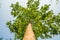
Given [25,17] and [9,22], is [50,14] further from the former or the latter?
[9,22]

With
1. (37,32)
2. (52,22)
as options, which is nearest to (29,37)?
(37,32)

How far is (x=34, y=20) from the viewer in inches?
1282

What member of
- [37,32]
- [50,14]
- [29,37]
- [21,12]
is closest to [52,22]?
[50,14]

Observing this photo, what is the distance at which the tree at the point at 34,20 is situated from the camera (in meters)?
32.5

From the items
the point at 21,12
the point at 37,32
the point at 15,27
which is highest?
the point at 21,12

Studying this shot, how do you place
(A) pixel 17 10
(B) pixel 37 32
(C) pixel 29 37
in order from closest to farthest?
(C) pixel 29 37
(B) pixel 37 32
(A) pixel 17 10

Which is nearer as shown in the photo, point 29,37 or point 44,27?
point 29,37

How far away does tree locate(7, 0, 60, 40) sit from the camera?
32.5 meters

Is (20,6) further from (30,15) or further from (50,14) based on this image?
(50,14)

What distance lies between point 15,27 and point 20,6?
3953mm

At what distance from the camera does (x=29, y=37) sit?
17391 mm

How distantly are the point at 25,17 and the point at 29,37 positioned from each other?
15811 mm

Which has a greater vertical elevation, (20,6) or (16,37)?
(20,6)

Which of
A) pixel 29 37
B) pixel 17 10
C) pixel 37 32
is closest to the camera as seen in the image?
pixel 29 37
